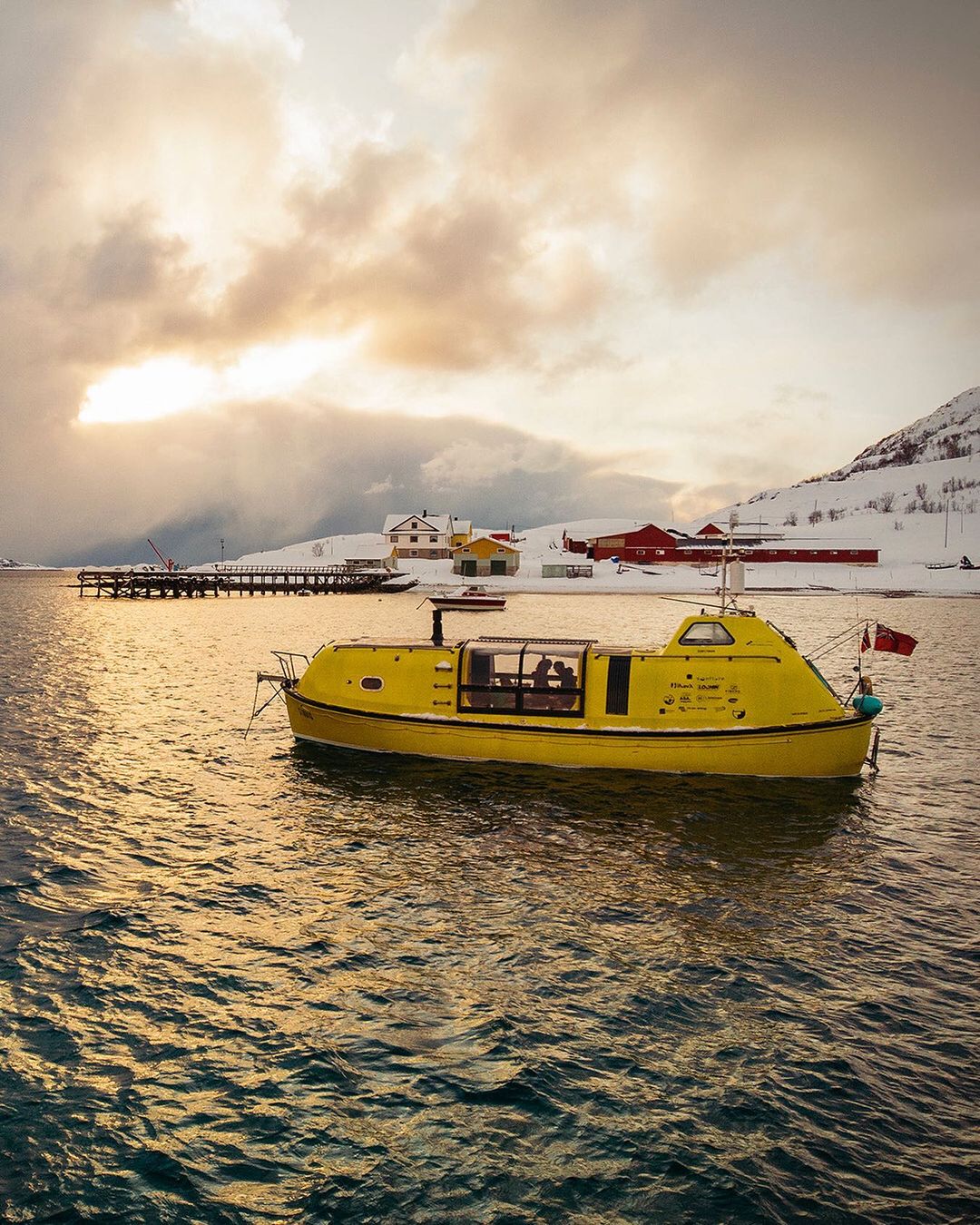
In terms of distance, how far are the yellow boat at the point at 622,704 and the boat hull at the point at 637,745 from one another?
31 millimetres

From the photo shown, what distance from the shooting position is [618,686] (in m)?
18.3

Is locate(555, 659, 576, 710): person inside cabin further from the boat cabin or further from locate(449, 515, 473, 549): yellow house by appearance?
locate(449, 515, 473, 549): yellow house

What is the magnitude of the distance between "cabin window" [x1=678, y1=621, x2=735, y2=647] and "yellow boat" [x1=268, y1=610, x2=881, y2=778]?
0.08 ft

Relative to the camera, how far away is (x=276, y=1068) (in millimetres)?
8195

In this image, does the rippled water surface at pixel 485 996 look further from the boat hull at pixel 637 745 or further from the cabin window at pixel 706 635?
the cabin window at pixel 706 635

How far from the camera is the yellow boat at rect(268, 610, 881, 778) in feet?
58.2

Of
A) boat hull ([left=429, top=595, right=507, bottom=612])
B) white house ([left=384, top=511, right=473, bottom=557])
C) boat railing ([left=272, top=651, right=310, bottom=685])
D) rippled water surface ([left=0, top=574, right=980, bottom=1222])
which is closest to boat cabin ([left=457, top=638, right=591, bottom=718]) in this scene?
rippled water surface ([left=0, top=574, right=980, bottom=1222])

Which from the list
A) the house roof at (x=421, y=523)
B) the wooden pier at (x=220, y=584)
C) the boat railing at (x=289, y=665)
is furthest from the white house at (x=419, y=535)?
the boat railing at (x=289, y=665)

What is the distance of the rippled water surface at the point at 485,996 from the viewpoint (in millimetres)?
6738

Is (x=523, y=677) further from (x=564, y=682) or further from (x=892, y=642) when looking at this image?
(x=892, y=642)

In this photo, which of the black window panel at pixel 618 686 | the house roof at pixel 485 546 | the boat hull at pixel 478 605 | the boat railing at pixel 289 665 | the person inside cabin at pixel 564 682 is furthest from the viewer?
the house roof at pixel 485 546

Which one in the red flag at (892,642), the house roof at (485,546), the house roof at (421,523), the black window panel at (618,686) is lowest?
the black window panel at (618,686)

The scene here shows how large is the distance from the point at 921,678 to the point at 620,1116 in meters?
34.5

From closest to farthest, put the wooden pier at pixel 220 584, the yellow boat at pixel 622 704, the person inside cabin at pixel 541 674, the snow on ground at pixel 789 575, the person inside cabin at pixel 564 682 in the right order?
the yellow boat at pixel 622 704
the person inside cabin at pixel 564 682
the person inside cabin at pixel 541 674
the wooden pier at pixel 220 584
the snow on ground at pixel 789 575
